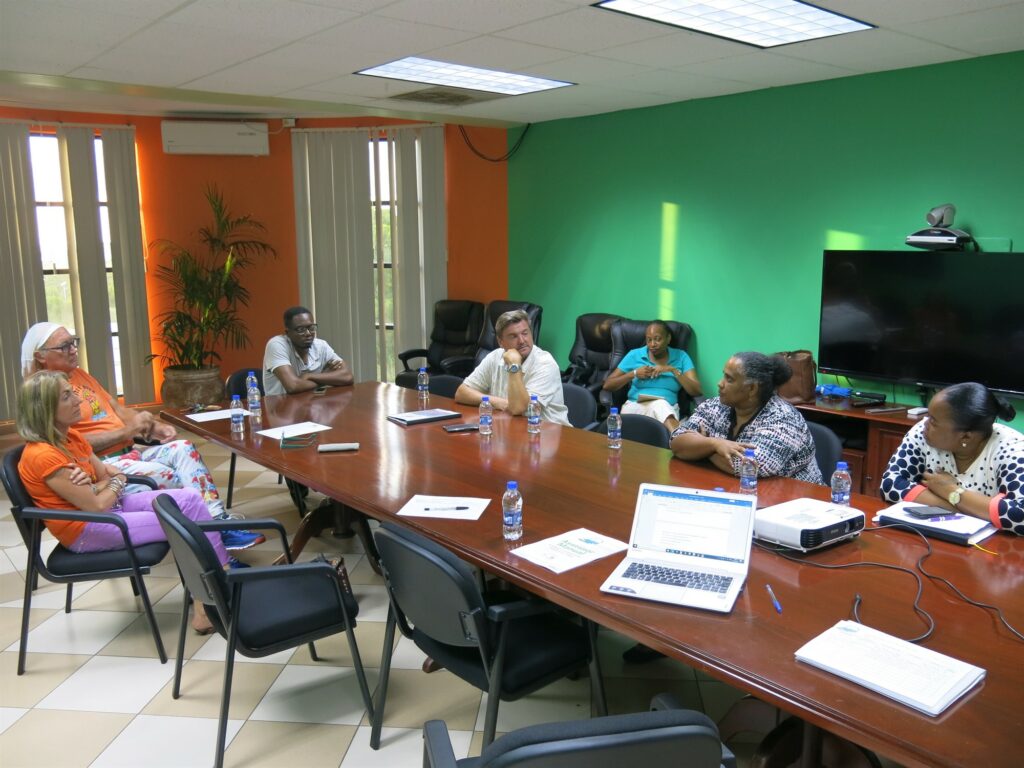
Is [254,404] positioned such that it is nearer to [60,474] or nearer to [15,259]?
[60,474]

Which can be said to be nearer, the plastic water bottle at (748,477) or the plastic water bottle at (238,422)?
the plastic water bottle at (748,477)

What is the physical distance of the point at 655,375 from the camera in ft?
19.1

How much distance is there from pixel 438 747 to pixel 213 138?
7.09 metres

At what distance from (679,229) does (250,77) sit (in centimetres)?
321

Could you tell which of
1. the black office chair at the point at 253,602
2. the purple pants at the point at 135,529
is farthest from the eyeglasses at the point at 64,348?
the black office chair at the point at 253,602

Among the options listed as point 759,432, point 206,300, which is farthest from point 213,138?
point 759,432

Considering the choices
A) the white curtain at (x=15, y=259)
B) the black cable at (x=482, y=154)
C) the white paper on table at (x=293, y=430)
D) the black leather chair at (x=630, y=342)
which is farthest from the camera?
the black cable at (x=482, y=154)

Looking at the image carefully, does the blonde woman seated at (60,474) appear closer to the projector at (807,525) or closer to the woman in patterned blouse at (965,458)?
the projector at (807,525)

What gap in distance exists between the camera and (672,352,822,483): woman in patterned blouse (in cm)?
312

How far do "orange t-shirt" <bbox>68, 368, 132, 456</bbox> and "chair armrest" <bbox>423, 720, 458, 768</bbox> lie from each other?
3.08m

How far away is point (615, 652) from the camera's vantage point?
3352mm

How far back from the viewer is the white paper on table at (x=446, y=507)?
2822 millimetres

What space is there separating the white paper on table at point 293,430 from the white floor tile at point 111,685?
1.15 metres

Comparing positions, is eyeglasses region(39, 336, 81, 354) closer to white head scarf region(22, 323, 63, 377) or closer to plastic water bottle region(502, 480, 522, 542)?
white head scarf region(22, 323, 63, 377)
